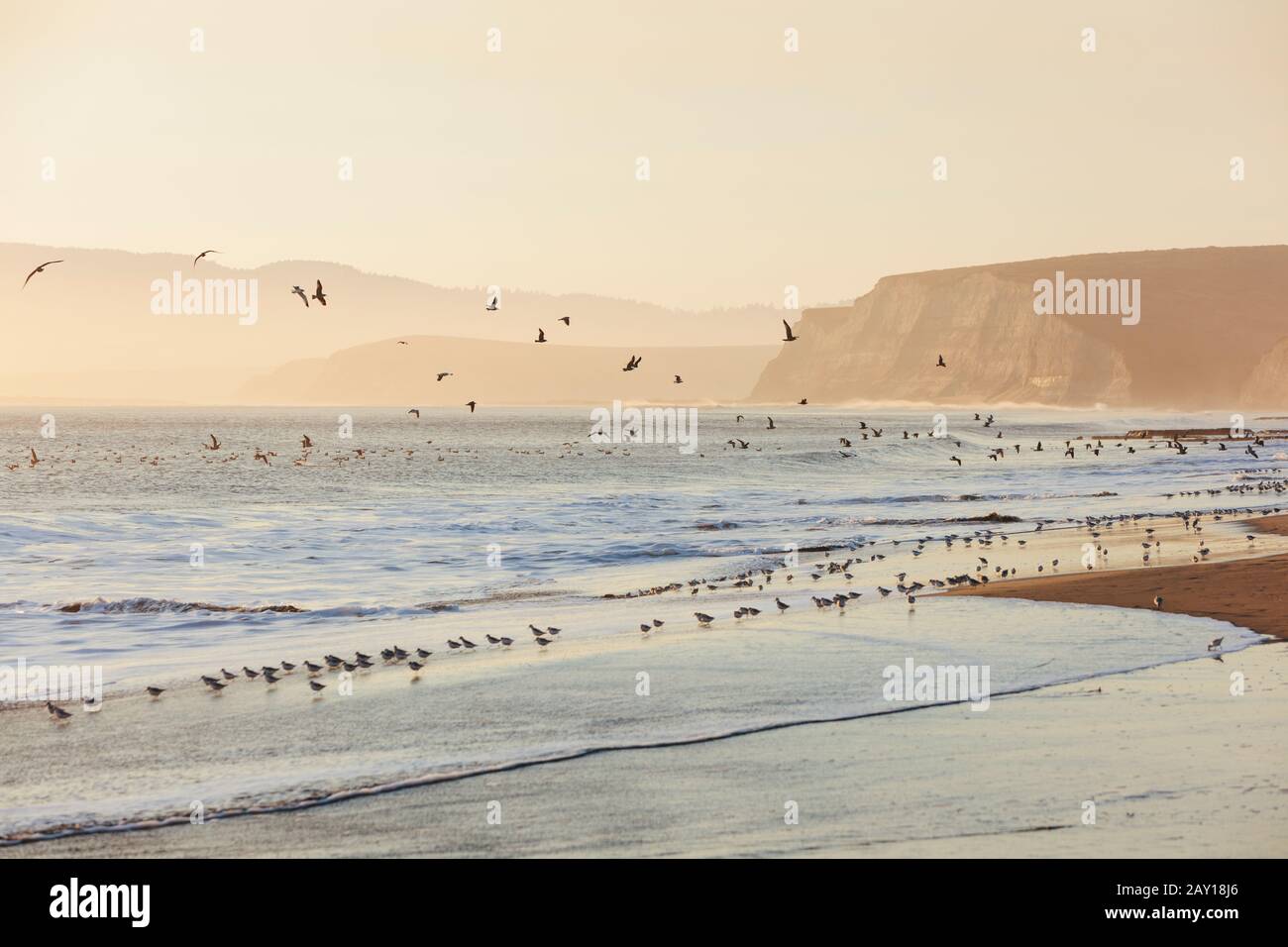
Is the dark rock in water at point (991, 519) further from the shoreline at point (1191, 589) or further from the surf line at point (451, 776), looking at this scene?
the surf line at point (451, 776)

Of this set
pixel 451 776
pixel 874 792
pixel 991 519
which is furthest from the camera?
pixel 991 519

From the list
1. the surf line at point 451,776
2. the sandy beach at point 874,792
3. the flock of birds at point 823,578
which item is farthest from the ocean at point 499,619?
the sandy beach at point 874,792

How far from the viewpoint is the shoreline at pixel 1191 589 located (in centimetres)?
1698

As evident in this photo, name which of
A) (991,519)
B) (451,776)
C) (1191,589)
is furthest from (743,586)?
(991,519)

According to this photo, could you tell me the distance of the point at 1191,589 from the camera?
19047 millimetres

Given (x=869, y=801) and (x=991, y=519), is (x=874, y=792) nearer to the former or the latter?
(x=869, y=801)

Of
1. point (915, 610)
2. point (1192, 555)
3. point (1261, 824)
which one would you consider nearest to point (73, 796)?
point (1261, 824)

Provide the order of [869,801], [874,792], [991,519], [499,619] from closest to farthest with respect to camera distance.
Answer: [869,801], [874,792], [499,619], [991,519]

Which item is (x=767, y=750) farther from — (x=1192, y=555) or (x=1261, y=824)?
(x=1192, y=555)

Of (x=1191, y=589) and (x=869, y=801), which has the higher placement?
(x=1191, y=589)

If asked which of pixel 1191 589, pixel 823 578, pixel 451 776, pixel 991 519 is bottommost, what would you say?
pixel 451 776

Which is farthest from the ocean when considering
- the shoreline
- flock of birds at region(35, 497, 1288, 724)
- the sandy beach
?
the shoreline

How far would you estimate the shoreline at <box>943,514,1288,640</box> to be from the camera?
55.7 feet

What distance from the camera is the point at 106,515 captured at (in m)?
38.5
